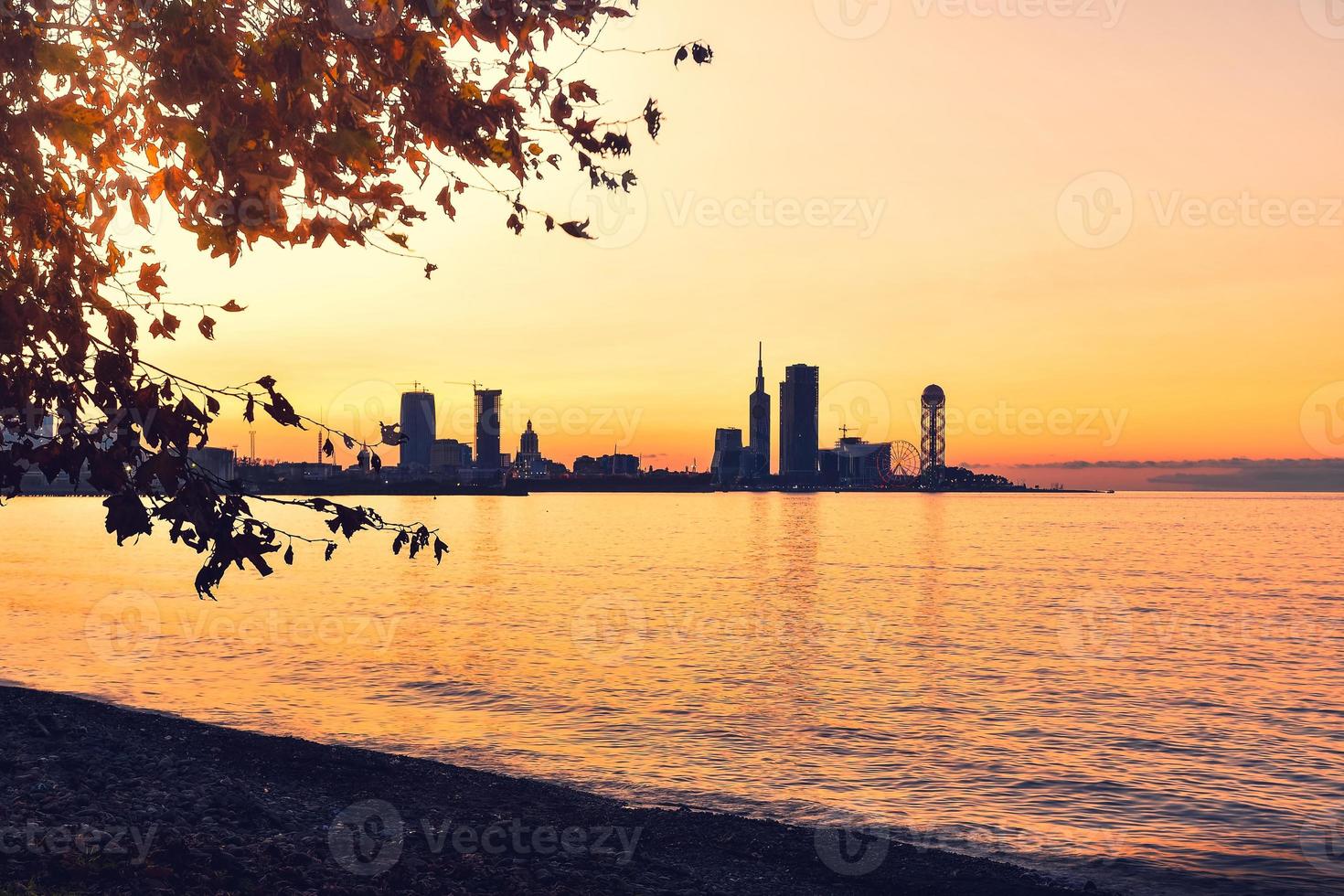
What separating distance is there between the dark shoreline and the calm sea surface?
2655 millimetres

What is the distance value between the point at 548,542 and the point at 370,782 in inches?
4650

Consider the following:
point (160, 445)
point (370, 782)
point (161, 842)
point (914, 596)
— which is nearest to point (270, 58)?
point (160, 445)

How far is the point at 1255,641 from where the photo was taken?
4741cm

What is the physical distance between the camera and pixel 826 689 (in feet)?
107

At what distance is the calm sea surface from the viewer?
745 inches

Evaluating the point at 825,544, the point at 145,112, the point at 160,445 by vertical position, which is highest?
the point at 145,112

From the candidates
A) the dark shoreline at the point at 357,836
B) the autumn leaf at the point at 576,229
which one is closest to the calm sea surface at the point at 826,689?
the dark shoreline at the point at 357,836

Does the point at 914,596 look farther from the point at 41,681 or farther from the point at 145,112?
the point at 145,112

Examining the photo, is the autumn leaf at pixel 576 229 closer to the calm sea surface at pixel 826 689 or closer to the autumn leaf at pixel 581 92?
the autumn leaf at pixel 581 92

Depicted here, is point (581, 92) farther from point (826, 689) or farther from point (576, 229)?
point (826, 689)

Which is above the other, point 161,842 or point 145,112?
point 145,112

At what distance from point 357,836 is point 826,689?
2121cm

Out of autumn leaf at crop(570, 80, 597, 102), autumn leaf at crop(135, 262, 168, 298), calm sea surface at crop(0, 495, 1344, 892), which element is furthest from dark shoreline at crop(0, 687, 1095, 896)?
autumn leaf at crop(570, 80, 597, 102)

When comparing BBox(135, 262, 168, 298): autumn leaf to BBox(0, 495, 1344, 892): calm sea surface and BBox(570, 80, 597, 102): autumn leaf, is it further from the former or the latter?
BBox(0, 495, 1344, 892): calm sea surface
